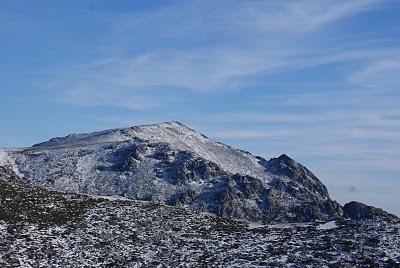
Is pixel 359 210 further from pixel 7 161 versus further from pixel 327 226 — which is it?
pixel 327 226

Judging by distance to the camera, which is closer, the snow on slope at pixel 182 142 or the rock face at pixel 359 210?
the rock face at pixel 359 210

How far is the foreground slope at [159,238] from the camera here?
1332 inches

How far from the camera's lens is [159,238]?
38281mm

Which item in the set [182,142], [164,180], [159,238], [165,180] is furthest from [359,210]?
[159,238]

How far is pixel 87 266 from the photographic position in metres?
33.2

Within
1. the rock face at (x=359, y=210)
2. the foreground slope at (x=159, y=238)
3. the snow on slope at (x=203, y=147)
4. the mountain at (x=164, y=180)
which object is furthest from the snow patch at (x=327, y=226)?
the snow on slope at (x=203, y=147)

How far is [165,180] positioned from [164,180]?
20 centimetres

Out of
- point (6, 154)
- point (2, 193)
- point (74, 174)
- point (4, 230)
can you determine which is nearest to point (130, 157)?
point (74, 174)

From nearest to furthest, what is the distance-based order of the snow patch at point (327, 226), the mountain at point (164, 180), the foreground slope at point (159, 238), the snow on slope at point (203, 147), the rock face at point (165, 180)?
the foreground slope at point (159, 238) < the snow patch at point (327, 226) < the mountain at point (164, 180) < the rock face at point (165, 180) < the snow on slope at point (203, 147)

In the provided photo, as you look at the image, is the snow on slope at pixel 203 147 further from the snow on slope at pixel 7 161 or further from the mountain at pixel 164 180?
the snow on slope at pixel 7 161

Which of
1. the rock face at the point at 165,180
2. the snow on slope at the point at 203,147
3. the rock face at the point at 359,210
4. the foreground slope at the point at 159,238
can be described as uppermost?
the snow on slope at the point at 203,147

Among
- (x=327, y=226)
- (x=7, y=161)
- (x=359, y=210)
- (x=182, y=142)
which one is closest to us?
(x=327, y=226)

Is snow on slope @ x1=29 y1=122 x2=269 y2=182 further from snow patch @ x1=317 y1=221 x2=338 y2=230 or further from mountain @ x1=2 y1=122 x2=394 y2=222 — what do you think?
snow patch @ x1=317 y1=221 x2=338 y2=230

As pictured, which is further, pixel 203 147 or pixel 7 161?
pixel 203 147
